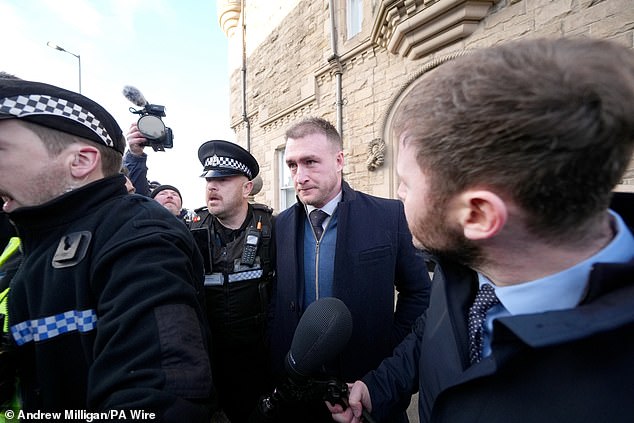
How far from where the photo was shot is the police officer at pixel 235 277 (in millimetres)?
2207

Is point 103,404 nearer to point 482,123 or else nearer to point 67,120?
point 67,120

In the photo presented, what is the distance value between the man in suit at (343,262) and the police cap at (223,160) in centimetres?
71

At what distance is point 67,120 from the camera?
1.10 m

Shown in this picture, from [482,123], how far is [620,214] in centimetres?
57

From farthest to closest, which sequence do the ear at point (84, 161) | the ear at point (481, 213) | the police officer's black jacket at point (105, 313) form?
the ear at point (84, 161) → the police officer's black jacket at point (105, 313) → the ear at point (481, 213)

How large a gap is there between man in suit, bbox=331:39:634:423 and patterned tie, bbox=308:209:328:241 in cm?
118

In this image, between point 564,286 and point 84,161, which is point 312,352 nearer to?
point 564,286

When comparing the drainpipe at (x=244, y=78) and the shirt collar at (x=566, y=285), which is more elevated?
the drainpipe at (x=244, y=78)

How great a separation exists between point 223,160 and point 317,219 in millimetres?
1148

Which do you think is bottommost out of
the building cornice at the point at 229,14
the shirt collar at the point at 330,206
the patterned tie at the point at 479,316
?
the patterned tie at the point at 479,316

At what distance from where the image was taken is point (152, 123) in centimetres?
225

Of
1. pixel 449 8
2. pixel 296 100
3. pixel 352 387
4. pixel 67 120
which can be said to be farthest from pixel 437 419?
pixel 296 100

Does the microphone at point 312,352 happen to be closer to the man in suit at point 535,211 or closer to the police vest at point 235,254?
the man in suit at point 535,211

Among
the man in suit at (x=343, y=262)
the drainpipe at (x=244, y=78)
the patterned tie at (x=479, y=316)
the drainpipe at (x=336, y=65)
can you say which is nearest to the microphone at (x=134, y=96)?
the man in suit at (x=343, y=262)
